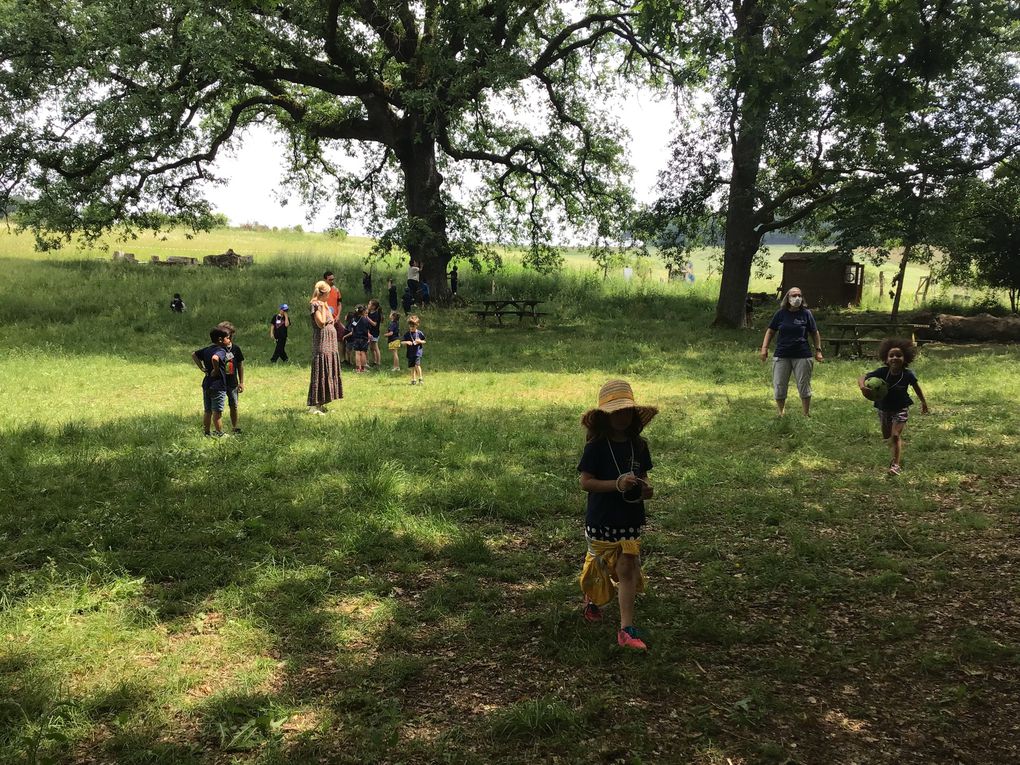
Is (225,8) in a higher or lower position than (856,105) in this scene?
higher

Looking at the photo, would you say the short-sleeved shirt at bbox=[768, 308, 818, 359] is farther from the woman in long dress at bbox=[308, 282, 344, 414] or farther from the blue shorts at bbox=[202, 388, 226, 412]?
the blue shorts at bbox=[202, 388, 226, 412]

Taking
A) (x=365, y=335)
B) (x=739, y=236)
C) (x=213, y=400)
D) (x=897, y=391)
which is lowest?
(x=213, y=400)

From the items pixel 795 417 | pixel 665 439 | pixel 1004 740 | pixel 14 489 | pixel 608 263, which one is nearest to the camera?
pixel 1004 740

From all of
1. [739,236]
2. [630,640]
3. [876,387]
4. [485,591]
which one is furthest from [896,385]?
[739,236]

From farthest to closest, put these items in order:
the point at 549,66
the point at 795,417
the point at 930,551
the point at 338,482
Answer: the point at 549,66, the point at 795,417, the point at 338,482, the point at 930,551

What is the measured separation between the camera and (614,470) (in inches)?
155

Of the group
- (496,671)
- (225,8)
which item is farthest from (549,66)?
(496,671)

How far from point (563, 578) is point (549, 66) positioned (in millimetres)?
22997

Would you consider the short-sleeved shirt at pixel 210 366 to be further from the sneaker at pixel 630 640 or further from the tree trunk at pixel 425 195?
the tree trunk at pixel 425 195

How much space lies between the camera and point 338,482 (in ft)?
22.8

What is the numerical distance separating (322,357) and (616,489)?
7607 mm

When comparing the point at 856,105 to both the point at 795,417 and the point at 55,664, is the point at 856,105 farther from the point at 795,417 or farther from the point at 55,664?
the point at 55,664

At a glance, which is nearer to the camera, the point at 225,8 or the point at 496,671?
the point at 496,671

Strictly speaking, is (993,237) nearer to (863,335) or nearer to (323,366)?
(863,335)
